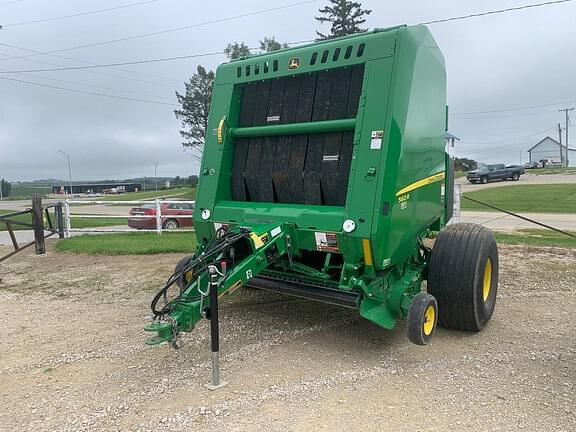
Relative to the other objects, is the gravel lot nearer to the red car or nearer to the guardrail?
the guardrail

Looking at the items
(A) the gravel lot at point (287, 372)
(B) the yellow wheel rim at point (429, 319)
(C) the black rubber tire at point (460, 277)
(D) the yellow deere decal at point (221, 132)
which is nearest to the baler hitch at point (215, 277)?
(A) the gravel lot at point (287, 372)

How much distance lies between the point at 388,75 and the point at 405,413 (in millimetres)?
2748

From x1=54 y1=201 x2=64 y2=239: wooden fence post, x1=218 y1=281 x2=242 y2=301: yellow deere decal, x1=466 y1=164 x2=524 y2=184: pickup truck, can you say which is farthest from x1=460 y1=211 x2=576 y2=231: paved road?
x1=466 y1=164 x2=524 y2=184: pickup truck

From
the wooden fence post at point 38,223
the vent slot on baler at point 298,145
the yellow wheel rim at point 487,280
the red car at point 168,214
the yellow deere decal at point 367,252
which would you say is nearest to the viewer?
the yellow deere decal at point 367,252

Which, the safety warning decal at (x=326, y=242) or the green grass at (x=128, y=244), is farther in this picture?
the green grass at (x=128, y=244)

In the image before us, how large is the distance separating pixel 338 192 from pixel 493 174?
123 ft

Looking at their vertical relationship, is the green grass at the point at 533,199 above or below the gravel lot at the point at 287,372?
above

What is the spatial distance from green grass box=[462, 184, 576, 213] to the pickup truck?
271 inches

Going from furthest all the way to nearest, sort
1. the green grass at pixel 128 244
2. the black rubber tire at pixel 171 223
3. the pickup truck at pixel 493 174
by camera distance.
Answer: the pickup truck at pixel 493 174, the black rubber tire at pixel 171 223, the green grass at pixel 128 244

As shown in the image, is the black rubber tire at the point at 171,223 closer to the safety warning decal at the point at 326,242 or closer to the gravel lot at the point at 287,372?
the gravel lot at the point at 287,372

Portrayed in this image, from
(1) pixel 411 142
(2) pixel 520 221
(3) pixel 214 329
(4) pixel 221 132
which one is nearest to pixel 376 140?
(1) pixel 411 142

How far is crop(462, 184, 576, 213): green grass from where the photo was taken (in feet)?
69.1

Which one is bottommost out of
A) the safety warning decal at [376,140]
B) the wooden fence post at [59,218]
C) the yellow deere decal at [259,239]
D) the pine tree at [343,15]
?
the wooden fence post at [59,218]

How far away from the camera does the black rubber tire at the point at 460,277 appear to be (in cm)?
476
